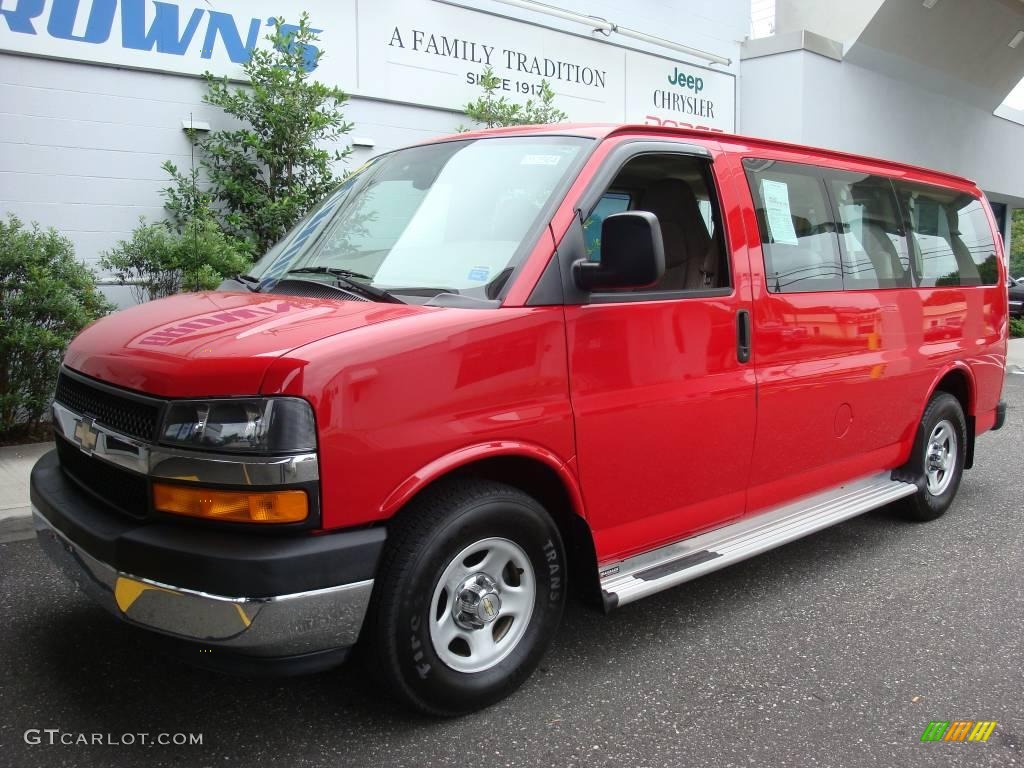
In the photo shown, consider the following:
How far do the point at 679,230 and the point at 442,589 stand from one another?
2.03 metres

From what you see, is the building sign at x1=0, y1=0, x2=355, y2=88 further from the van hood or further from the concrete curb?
the van hood

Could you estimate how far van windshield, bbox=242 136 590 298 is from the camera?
3260mm

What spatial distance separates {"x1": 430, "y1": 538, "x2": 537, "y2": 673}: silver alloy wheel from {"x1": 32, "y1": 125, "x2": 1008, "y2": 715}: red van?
0.01 metres

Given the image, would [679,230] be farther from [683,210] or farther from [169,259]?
[169,259]

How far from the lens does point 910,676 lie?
3.46 metres

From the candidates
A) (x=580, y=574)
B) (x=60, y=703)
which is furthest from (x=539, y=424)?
(x=60, y=703)

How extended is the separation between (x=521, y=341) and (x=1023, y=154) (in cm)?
2443

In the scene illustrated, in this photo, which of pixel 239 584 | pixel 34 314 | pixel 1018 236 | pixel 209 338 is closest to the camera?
pixel 239 584

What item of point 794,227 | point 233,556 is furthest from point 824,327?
point 233,556

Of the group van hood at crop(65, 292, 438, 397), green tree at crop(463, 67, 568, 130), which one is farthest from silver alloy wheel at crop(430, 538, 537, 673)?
green tree at crop(463, 67, 568, 130)

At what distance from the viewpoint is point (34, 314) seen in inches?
262

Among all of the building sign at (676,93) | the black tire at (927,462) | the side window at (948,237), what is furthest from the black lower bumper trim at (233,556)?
the building sign at (676,93)

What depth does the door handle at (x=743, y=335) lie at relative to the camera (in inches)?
152

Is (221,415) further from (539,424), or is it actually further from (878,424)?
(878,424)
